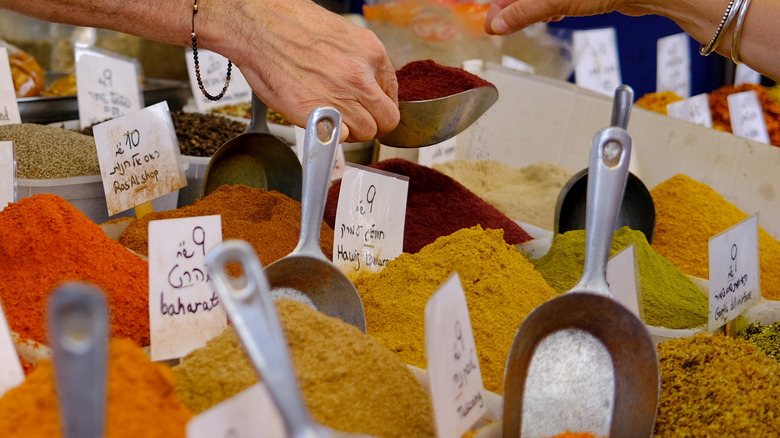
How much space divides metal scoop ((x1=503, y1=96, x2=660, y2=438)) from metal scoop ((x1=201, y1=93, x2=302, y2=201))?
2.16 ft

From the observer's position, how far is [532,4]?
4.24ft

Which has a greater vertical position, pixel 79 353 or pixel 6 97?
pixel 79 353

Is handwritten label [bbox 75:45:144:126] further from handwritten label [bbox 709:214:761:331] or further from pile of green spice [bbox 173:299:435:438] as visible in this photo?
handwritten label [bbox 709:214:761:331]

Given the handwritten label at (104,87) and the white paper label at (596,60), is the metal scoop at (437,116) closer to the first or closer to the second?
the handwritten label at (104,87)

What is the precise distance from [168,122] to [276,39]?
336 mm

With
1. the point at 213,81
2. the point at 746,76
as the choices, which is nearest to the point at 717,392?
the point at 213,81

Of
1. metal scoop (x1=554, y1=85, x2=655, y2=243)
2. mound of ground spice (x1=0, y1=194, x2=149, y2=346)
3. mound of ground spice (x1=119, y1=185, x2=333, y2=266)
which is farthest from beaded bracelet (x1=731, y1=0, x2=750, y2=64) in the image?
mound of ground spice (x1=0, y1=194, x2=149, y2=346)

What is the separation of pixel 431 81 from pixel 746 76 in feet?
6.97

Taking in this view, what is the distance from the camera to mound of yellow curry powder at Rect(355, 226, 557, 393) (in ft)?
2.81

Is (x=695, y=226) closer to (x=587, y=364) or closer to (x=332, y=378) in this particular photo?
(x=587, y=364)

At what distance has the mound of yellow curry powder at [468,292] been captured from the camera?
86 cm

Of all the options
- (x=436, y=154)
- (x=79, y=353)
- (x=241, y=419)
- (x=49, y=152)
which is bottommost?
(x=436, y=154)

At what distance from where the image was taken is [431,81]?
1182 mm

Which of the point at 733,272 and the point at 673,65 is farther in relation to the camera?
the point at 673,65
